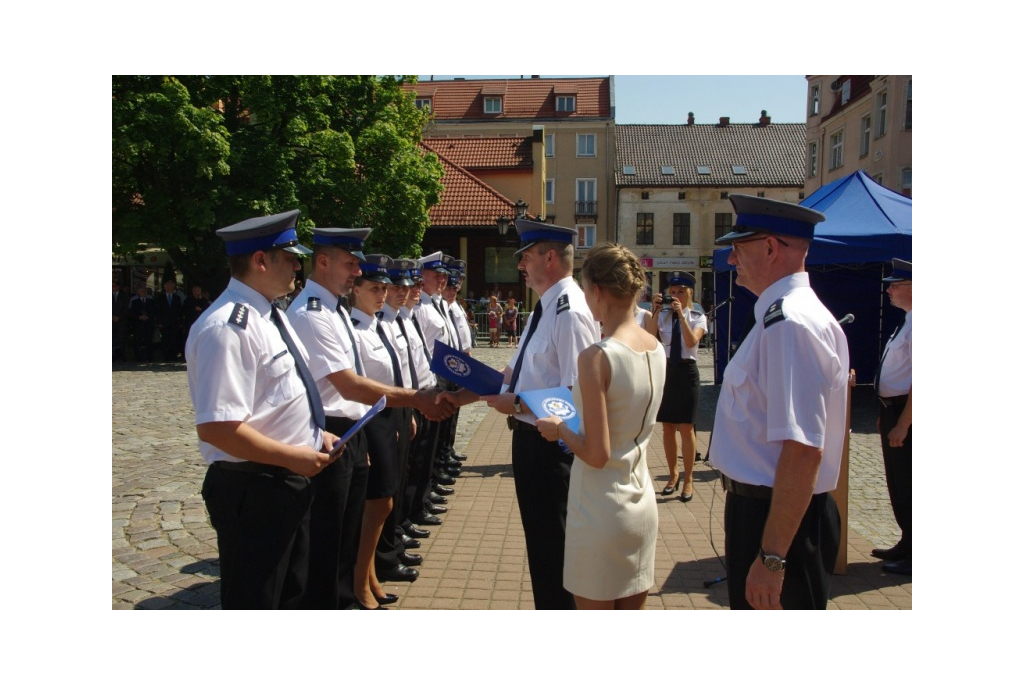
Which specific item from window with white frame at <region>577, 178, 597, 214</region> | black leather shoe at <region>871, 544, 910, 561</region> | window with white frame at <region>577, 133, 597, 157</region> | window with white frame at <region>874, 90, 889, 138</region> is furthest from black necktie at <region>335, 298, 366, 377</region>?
window with white frame at <region>577, 133, 597, 157</region>

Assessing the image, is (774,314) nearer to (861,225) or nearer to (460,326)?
(460,326)

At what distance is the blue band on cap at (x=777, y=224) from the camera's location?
284 centimetres

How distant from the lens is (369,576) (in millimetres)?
4809

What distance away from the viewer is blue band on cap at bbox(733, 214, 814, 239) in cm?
284

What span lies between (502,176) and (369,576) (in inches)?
1362

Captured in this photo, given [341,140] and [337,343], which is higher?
[341,140]

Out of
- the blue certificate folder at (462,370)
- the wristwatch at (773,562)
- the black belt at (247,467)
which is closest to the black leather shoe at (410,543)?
the blue certificate folder at (462,370)

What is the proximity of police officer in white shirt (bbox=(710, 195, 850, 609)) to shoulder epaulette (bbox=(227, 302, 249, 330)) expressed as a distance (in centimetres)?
191

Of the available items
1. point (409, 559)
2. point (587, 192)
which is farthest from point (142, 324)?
point (587, 192)

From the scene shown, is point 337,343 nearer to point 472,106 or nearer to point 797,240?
point 797,240

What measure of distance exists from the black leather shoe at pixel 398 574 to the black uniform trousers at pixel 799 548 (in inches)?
112

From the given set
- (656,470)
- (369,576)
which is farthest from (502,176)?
(369,576)

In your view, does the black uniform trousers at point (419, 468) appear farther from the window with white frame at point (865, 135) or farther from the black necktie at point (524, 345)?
the window with white frame at point (865, 135)

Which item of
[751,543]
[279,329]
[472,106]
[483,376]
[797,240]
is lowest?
[751,543]
